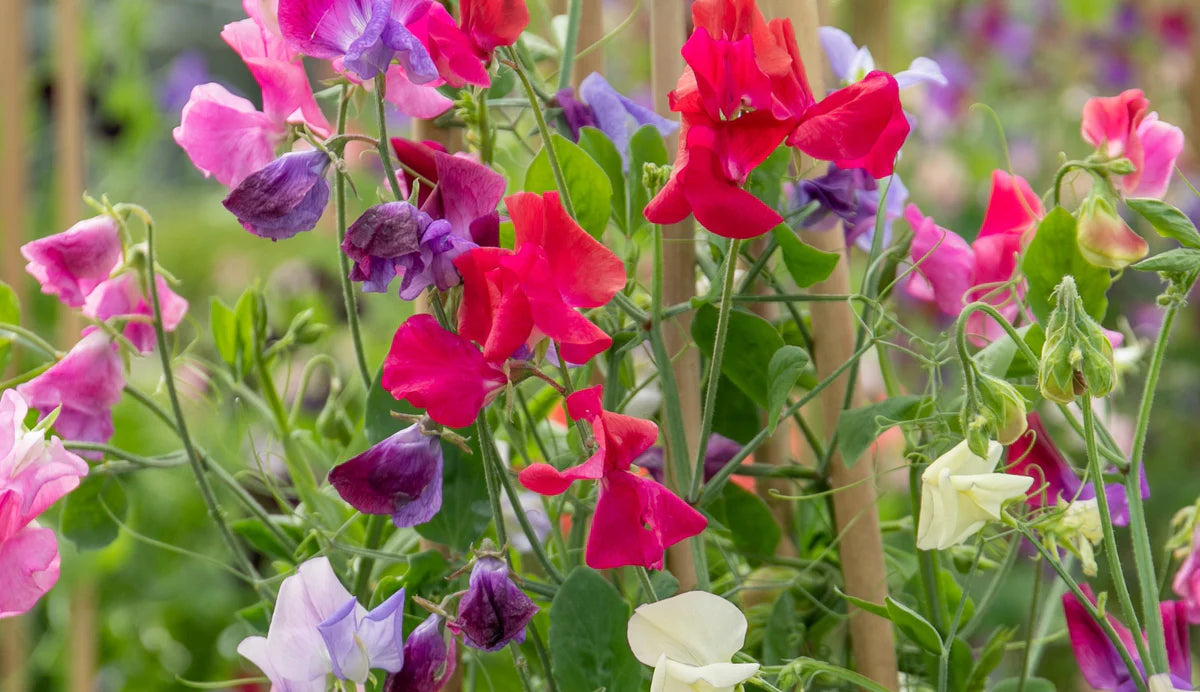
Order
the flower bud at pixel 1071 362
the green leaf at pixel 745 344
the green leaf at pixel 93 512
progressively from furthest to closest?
the green leaf at pixel 93 512 → the green leaf at pixel 745 344 → the flower bud at pixel 1071 362

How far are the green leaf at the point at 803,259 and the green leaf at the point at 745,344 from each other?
3cm

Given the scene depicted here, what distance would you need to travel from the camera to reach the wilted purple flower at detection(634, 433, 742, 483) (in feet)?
1.83

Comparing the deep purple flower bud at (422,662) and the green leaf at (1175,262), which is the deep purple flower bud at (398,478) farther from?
the green leaf at (1175,262)

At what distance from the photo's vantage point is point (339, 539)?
1.93 feet

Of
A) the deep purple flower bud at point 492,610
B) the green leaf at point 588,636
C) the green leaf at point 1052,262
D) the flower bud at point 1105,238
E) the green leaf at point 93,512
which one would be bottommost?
the green leaf at point 93,512

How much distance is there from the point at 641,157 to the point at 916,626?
0.71 ft

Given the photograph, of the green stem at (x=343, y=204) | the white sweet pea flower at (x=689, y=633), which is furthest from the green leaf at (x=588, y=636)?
the green stem at (x=343, y=204)

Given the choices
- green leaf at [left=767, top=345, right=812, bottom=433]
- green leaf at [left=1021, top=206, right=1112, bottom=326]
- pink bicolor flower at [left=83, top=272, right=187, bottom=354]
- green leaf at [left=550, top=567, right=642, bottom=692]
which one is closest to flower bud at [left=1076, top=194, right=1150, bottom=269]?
green leaf at [left=1021, top=206, right=1112, bottom=326]

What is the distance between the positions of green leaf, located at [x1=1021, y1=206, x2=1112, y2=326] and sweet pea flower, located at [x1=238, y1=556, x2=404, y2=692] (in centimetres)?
27

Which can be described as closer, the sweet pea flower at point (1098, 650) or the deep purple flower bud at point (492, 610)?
the deep purple flower bud at point (492, 610)

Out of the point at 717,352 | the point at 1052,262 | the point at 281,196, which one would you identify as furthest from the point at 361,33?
the point at 1052,262

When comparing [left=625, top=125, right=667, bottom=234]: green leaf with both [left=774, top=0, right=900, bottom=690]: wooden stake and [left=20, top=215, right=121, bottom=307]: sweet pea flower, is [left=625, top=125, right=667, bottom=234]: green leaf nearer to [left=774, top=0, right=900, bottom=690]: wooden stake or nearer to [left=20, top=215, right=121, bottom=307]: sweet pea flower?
[left=774, top=0, right=900, bottom=690]: wooden stake

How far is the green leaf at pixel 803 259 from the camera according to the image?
477 mm

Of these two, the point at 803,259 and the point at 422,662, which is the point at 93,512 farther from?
the point at 803,259
